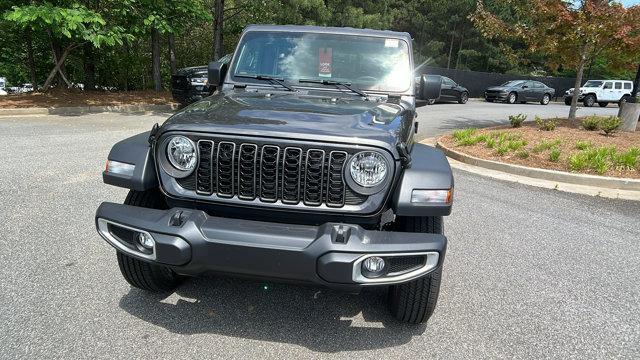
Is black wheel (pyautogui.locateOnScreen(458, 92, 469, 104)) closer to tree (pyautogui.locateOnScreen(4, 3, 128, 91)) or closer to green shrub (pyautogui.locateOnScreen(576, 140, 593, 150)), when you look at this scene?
green shrub (pyautogui.locateOnScreen(576, 140, 593, 150))

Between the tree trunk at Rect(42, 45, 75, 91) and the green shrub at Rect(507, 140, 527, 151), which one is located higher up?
the tree trunk at Rect(42, 45, 75, 91)

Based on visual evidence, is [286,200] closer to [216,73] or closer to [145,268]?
[145,268]

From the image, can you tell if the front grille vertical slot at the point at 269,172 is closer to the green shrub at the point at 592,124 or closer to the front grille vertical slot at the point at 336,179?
the front grille vertical slot at the point at 336,179

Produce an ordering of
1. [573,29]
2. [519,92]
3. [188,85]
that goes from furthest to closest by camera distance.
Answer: [519,92], [188,85], [573,29]

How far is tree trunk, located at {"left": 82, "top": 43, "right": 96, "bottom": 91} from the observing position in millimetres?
15555

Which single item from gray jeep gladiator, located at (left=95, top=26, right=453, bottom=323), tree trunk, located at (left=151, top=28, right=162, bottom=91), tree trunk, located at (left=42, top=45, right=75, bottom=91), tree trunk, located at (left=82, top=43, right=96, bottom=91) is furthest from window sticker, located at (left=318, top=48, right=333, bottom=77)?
tree trunk, located at (left=151, top=28, right=162, bottom=91)

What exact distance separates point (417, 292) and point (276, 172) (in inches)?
43.8

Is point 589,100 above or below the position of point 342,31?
below

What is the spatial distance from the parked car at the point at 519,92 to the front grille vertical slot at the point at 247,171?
26.5 meters

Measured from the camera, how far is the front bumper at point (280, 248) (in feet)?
7.32

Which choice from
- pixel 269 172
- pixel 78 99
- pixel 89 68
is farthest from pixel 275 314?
pixel 89 68

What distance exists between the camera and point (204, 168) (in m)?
2.55

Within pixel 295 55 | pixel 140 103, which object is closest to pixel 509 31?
pixel 295 55

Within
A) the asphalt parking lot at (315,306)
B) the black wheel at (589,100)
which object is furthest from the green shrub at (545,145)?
the black wheel at (589,100)
